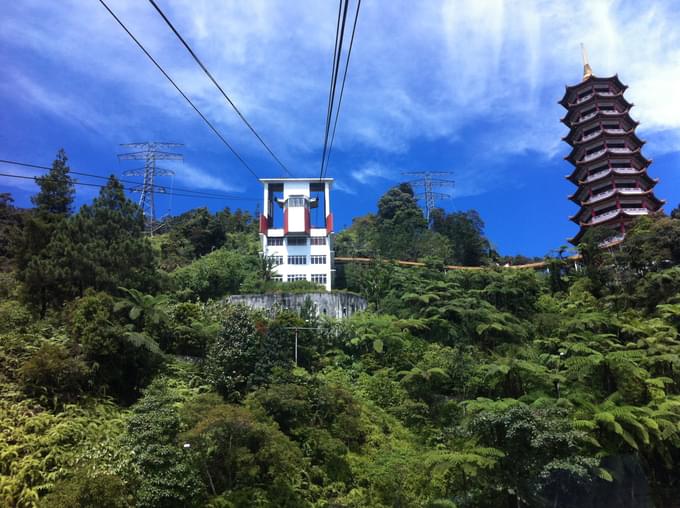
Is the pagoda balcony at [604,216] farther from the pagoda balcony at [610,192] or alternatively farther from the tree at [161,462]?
the tree at [161,462]

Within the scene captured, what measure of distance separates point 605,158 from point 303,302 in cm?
2806

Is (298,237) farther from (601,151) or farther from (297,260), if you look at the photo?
(601,151)

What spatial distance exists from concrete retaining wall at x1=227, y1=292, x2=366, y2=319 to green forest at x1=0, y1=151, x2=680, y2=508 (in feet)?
4.91

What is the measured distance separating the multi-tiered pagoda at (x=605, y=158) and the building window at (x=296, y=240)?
835 inches

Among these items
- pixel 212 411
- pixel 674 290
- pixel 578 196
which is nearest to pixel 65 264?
pixel 212 411

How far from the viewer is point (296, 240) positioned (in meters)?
33.2

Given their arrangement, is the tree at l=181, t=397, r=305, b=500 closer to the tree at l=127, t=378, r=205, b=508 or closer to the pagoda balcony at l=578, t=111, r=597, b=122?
the tree at l=127, t=378, r=205, b=508

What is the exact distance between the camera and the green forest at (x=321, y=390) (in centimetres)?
1065

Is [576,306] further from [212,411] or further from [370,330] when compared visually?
[212,411]

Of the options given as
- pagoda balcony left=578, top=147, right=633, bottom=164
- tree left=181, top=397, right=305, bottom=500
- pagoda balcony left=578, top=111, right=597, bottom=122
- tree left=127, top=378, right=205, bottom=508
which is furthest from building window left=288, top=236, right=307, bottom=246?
pagoda balcony left=578, top=111, right=597, bottom=122

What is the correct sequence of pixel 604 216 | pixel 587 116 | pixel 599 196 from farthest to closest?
pixel 587 116
pixel 599 196
pixel 604 216

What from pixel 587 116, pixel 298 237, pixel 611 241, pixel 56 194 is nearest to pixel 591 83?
pixel 587 116

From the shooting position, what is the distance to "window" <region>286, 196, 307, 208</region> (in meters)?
33.6

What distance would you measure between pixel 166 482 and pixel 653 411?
12.6 metres
